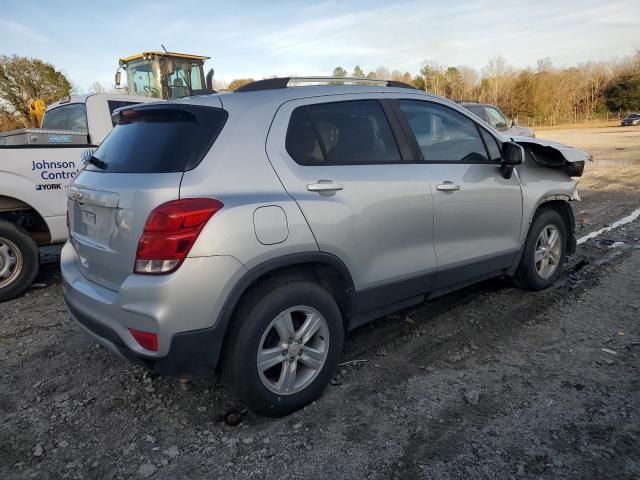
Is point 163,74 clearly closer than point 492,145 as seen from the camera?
No

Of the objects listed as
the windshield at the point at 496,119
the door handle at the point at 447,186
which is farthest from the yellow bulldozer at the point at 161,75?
A: the door handle at the point at 447,186

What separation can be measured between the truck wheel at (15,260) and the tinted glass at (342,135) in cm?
364

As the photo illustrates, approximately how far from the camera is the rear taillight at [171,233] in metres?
2.38

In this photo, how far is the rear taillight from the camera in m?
2.38

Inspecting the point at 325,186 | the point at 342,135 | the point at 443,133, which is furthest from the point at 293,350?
the point at 443,133

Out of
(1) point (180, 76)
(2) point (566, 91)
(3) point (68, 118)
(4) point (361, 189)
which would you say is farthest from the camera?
(2) point (566, 91)

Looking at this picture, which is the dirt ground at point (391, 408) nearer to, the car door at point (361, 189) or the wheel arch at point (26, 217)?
the car door at point (361, 189)

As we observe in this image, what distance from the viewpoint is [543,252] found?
4609mm

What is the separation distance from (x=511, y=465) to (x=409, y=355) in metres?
1.22

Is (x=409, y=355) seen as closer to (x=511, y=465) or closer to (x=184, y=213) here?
(x=511, y=465)

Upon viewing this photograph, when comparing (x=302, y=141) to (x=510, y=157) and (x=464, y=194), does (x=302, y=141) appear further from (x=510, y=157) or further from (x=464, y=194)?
(x=510, y=157)

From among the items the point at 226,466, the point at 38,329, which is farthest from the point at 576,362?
the point at 38,329

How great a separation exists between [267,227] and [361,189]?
0.72 meters

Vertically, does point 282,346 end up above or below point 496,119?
below
